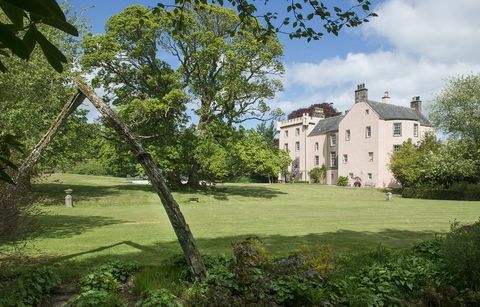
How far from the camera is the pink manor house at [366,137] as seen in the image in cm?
5222

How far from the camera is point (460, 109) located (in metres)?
41.2

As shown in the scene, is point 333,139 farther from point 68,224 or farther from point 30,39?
point 30,39

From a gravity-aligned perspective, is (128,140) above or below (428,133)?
below

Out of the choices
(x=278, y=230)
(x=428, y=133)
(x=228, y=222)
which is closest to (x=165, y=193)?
(x=278, y=230)

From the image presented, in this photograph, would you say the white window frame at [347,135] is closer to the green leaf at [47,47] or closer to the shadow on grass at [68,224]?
the shadow on grass at [68,224]

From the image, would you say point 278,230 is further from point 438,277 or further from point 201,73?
point 201,73

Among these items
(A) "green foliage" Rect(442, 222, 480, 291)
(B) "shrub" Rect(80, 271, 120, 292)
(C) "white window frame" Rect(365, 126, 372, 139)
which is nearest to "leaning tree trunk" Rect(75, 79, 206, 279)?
(B) "shrub" Rect(80, 271, 120, 292)

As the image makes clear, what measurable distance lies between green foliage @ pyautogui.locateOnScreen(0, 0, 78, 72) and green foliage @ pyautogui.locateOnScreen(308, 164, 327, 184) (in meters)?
61.2

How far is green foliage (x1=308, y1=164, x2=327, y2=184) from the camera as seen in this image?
202ft

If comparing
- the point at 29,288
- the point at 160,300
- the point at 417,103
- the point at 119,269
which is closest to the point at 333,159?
the point at 417,103

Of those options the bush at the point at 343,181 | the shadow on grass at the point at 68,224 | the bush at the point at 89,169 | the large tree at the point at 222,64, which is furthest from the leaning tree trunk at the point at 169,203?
the bush at the point at 89,169

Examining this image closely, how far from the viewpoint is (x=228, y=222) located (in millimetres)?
17500

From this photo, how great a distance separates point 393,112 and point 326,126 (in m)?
12.0

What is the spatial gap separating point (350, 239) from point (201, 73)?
24.1 m
